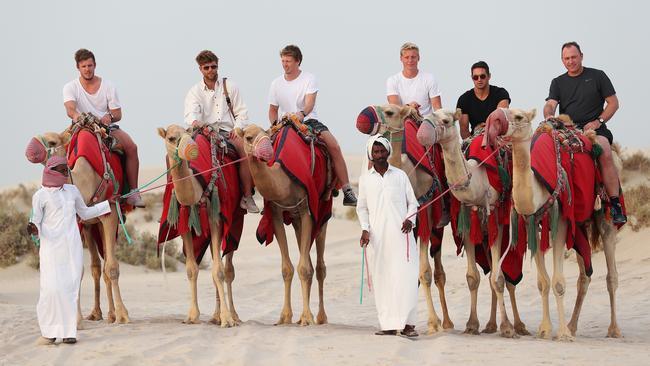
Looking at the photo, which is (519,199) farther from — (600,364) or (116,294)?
(116,294)

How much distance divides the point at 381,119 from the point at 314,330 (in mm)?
2224

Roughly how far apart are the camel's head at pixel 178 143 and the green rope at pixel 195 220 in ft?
2.36

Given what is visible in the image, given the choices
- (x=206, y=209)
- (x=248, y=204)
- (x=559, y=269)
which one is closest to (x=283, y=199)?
(x=248, y=204)

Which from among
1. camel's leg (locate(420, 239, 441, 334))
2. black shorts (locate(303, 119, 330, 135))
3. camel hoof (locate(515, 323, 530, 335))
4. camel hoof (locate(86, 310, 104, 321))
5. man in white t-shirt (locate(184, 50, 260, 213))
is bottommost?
camel hoof (locate(515, 323, 530, 335))

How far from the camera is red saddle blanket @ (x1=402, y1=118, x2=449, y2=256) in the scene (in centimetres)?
1142

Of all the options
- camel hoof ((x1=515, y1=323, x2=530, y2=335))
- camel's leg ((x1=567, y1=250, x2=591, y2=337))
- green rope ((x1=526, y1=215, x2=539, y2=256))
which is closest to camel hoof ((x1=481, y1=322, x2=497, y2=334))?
camel hoof ((x1=515, y1=323, x2=530, y2=335))

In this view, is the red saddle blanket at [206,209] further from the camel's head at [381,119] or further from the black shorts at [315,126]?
the camel's head at [381,119]

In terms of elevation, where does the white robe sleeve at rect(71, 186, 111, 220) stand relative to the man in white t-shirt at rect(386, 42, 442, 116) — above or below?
below

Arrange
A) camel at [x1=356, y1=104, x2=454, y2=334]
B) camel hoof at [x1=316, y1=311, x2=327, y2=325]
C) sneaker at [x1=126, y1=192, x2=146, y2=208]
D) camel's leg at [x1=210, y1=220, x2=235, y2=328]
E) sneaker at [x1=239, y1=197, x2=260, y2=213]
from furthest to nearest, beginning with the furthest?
camel hoof at [x1=316, y1=311, x2=327, y2=325] → sneaker at [x1=126, y1=192, x2=146, y2=208] → sneaker at [x1=239, y1=197, x2=260, y2=213] → camel's leg at [x1=210, y1=220, x2=235, y2=328] → camel at [x1=356, y1=104, x2=454, y2=334]

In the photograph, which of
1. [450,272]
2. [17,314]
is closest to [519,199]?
[17,314]

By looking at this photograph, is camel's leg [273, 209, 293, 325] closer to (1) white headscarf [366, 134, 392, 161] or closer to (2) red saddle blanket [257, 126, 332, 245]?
(2) red saddle blanket [257, 126, 332, 245]

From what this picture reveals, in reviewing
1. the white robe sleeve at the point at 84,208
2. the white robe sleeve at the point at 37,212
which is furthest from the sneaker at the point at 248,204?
the white robe sleeve at the point at 37,212

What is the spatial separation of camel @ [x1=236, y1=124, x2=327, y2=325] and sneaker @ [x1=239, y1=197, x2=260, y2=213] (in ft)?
0.62

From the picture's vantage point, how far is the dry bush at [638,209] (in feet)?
63.0
